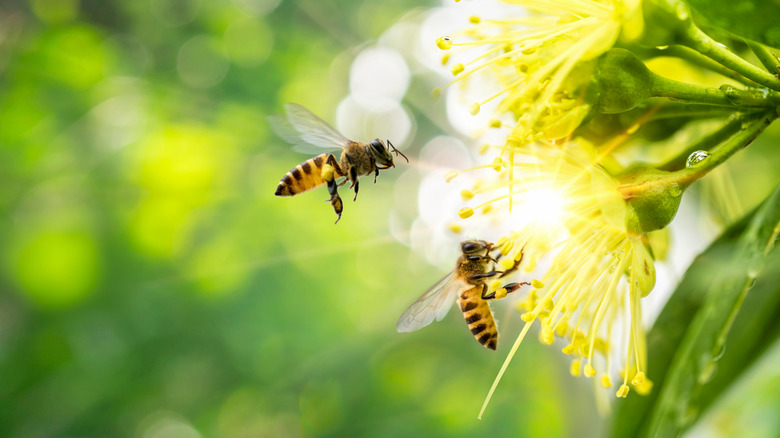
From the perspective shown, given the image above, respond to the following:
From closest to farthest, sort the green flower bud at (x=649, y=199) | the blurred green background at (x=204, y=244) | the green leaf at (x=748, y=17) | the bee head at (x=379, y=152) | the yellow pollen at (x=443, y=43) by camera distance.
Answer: the green leaf at (x=748, y=17)
the green flower bud at (x=649, y=199)
the yellow pollen at (x=443, y=43)
the bee head at (x=379, y=152)
the blurred green background at (x=204, y=244)

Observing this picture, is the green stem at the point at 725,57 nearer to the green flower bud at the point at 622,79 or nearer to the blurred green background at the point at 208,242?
the green flower bud at the point at 622,79

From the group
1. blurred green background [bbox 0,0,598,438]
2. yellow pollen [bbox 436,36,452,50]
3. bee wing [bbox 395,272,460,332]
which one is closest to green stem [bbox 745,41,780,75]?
yellow pollen [bbox 436,36,452,50]

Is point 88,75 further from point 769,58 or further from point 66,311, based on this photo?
A: point 769,58

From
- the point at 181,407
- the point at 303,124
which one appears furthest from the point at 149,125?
the point at 303,124

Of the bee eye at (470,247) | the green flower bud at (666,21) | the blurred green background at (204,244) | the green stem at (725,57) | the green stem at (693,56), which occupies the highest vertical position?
the green flower bud at (666,21)

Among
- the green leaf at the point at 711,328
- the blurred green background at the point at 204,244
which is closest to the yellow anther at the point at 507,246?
the green leaf at the point at 711,328

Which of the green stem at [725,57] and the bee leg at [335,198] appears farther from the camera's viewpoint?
the bee leg at [335,198]

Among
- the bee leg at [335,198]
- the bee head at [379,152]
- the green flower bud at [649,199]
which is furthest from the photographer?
the bee head at [379,152]

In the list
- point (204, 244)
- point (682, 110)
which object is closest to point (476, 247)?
point (682, 110)
